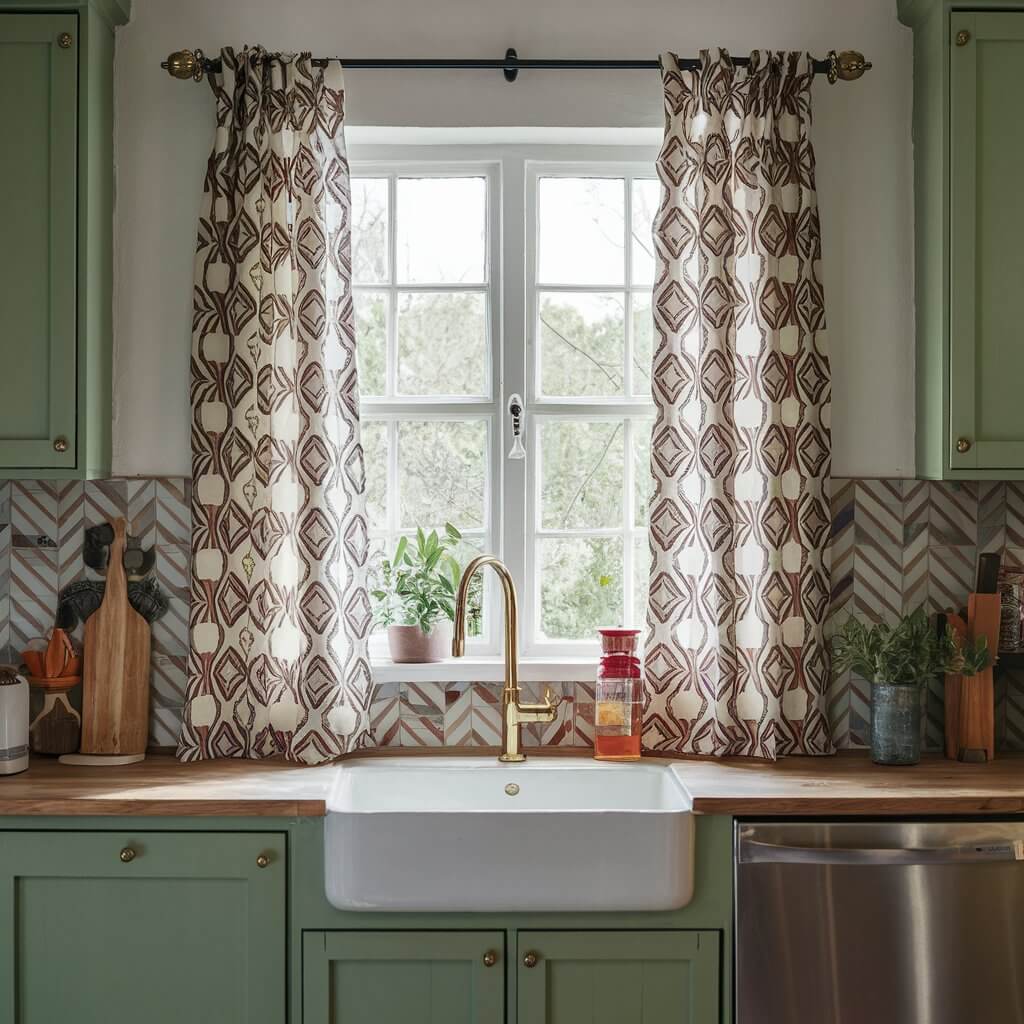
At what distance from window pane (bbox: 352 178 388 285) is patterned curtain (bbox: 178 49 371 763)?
9.4 inches

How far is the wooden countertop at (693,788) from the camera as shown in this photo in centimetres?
204

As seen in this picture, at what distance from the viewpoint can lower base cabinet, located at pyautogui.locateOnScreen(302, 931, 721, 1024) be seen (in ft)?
6.67

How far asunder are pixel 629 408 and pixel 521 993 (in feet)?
4.47

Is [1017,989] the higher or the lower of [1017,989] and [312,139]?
the lower

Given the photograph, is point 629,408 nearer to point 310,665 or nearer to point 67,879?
point 310,665

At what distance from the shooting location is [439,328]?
2705mm

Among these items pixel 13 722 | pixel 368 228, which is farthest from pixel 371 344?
pixel 13 722

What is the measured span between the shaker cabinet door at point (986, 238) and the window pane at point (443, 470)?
3.64 feet

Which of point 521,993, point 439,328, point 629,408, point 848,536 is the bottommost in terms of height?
point 521,993

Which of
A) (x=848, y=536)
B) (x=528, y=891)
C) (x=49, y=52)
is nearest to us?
(x=528, y=891)

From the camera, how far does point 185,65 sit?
2.38m

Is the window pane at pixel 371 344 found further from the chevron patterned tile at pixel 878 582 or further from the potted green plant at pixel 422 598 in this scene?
the chevron patterned tile at pixel 878 582

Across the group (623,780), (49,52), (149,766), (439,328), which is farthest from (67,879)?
Answer: (49,52)

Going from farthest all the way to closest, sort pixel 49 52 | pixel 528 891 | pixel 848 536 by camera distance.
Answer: pixel 848 536 → pixel 49 52 → pixel 528 891
